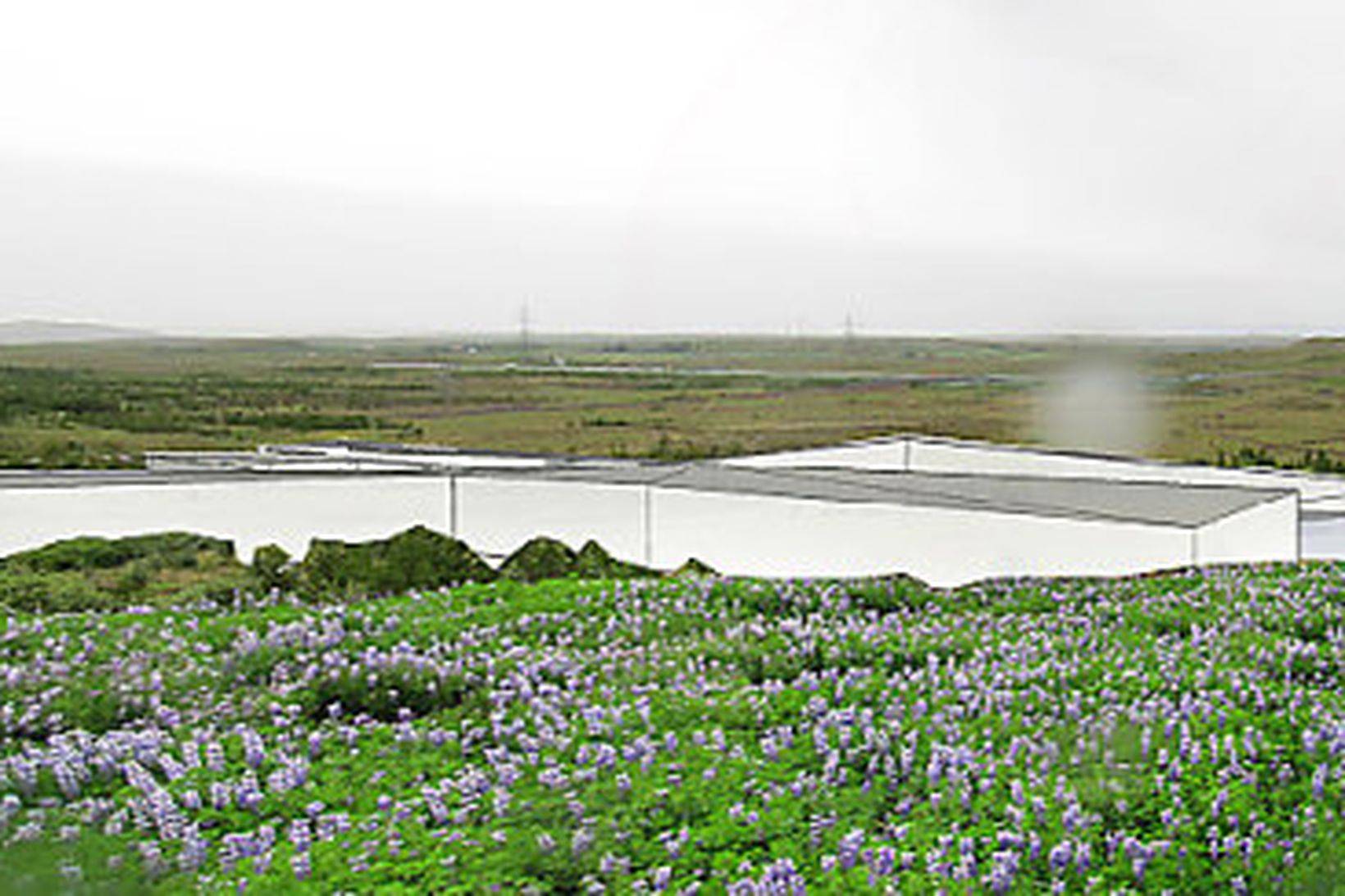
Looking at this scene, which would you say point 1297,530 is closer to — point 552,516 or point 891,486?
point 891,486

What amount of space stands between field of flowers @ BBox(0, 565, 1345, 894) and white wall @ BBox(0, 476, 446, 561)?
860 cm

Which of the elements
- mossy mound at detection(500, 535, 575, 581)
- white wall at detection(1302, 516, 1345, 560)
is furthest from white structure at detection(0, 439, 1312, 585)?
mossy mound at detection(500, 535, 575, 581)

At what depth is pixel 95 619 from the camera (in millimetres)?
8500

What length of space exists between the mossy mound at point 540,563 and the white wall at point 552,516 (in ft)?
9.11

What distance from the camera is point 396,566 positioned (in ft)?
43.4

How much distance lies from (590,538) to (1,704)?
424 inches

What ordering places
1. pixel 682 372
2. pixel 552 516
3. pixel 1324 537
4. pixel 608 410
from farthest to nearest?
pixel 682 372 → pixel 608 410 → pixel 1324 537 → pixel 552 516

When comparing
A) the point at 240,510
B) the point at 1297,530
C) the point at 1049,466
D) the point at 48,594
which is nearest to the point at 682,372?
the point at 1049,466

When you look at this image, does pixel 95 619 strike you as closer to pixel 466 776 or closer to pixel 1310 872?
pixel 466 776

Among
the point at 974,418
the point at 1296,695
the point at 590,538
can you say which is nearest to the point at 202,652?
the point at 1296,695

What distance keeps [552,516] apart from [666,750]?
468 inches

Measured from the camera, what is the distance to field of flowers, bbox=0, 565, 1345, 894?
4.66 meters

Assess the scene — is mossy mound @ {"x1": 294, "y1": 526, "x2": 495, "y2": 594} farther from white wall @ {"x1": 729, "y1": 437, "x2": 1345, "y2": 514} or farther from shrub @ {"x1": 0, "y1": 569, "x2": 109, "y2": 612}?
white wall @ {"x1": 729, "y1": 437, "x2": 1345, "y2": 514}

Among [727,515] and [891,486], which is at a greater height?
[891,486]
